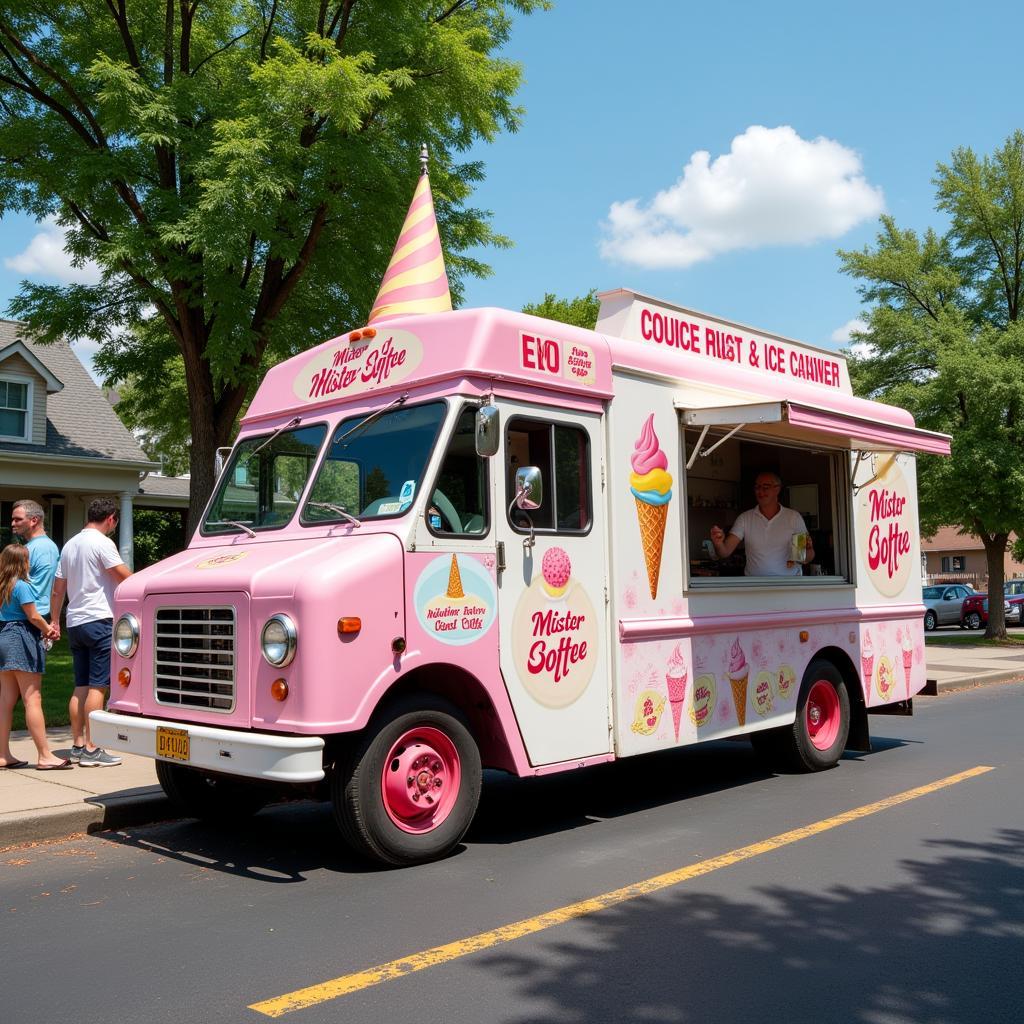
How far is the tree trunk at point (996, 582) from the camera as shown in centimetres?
2433

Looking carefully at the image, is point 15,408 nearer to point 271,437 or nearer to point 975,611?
point 271,437

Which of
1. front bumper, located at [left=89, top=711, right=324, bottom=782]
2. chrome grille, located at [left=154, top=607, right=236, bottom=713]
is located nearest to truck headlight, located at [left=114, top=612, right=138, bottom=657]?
chrome grille, located at [left=154, top=607, right=236, bottom=713]

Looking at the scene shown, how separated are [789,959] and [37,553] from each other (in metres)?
6.17

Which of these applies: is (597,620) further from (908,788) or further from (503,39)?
(503,39)

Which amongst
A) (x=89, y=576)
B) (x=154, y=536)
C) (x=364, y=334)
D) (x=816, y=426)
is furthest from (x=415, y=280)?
(x=154, y=536)

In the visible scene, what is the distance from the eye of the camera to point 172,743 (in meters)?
5.60

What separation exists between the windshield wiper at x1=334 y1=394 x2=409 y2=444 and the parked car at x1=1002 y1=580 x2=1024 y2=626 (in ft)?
104

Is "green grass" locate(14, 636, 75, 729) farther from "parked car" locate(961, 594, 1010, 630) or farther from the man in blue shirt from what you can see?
"parked car" locate(961, 594, 1010, 630)

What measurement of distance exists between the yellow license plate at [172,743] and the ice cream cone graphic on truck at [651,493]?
3.03m

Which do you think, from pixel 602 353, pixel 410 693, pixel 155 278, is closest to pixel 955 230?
pixel 155 278

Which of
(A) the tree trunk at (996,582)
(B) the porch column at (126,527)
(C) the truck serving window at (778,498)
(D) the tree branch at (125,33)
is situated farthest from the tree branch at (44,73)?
(A) the tree trunk at (996,582)

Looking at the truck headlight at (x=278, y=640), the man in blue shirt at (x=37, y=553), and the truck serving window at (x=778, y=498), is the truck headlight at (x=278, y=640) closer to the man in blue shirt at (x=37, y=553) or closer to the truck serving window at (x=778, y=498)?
the man in blue shirt at (x=37, y=553)

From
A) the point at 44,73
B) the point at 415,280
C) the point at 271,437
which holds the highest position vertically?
the point at 44,73

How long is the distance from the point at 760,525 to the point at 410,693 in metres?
4.21
